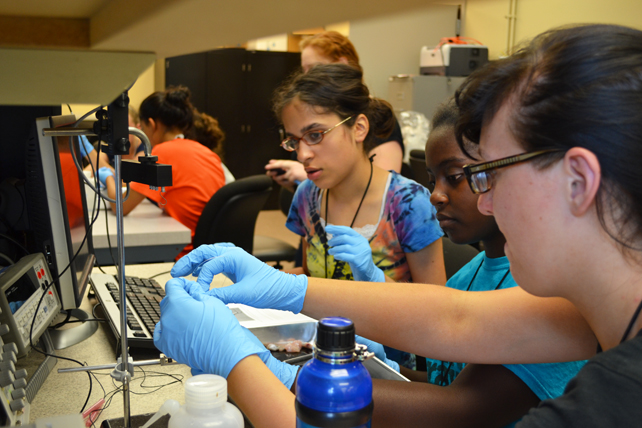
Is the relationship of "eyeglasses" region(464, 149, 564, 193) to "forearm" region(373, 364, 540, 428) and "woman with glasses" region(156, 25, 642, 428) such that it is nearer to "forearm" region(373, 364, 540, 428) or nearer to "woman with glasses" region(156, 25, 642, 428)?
"woman with glasses" region(156, 25, 642, 428)

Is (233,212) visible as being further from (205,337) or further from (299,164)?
(205,337)

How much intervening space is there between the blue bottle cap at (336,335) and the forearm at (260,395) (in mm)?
229

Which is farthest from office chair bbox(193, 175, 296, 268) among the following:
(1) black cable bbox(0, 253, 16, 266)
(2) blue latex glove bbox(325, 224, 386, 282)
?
(1) black cable bbox(0, 253, 16, 266)

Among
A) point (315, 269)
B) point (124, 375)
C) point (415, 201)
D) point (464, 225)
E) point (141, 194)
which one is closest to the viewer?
point (124, 375)

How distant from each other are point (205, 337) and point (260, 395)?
0.13 m

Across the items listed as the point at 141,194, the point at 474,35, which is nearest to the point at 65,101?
the point at 141,194

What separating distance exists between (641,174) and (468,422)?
475mm

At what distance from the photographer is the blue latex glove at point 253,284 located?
0.92 metres

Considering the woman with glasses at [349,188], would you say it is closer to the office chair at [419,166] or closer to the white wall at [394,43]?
the office chair at [419,166]

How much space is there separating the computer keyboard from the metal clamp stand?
0.64 feet

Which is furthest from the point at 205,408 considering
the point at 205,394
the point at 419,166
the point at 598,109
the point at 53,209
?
the point at 419,166

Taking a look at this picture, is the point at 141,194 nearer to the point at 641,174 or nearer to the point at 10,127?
the point at 10,127

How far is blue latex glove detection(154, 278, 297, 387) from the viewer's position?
769 millimetres

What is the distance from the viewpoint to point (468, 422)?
0.85 metres
